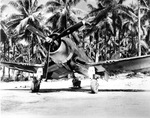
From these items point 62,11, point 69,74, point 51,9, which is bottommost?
point 69,74

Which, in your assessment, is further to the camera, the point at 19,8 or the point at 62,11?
the point at 19,8

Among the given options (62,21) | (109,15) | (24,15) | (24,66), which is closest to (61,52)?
(24,66)

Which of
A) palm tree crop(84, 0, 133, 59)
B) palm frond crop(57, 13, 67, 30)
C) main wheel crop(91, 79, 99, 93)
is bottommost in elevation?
main wheel crop(91, 79, 99, 93)

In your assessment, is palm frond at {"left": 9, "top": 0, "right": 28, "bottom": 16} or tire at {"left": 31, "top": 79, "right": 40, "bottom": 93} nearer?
tire at {"left": 31, "top": 79, "right": 40, "bottom": 93}

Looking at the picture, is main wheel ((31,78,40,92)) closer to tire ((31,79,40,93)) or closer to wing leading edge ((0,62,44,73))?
tire ((31,79,40,93))

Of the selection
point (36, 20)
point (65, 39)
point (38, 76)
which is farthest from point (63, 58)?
point (36, 20)

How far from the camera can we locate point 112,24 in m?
48.0

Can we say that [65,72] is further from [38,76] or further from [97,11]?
[97,11]

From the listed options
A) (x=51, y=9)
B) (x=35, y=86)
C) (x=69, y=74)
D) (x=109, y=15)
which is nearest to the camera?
(x=35, y=86)

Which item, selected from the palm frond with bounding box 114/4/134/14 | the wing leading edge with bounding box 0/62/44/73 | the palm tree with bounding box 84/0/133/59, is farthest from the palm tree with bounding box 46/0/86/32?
the wing leading edge with bounding box 0/62/44/73

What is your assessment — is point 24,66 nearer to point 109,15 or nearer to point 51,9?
point 51,9

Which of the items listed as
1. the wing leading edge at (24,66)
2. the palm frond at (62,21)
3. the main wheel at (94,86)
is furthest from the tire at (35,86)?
the palm frond at (62,21)

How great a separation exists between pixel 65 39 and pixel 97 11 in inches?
1304

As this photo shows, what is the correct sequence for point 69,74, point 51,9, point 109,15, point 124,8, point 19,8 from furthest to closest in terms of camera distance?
point 109,15, point 19,8, point 51,9, point 124,8, point 69,74
